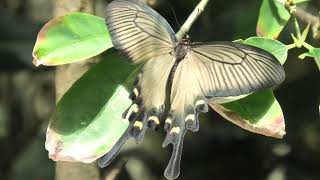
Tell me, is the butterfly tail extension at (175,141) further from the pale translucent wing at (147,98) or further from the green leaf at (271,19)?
the green leaf at (271,19)

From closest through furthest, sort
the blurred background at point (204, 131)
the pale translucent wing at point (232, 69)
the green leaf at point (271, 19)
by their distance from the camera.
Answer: the pale translucent wing at point (232, 69) < the green leaf at point (271, 19) < the blurred background at point (204, 131)

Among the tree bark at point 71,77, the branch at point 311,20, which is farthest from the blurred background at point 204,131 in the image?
the tree bark at point 71,77

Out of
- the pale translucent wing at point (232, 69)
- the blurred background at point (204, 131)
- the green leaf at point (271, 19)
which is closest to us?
the pale translucent wing at point (232, 69)

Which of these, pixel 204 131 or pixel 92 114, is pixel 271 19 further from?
pixel 204 131

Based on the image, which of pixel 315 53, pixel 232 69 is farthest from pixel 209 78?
pixel 315 53

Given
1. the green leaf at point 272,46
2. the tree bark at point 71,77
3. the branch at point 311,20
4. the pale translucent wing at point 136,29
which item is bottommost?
the tree bark at point 71,77

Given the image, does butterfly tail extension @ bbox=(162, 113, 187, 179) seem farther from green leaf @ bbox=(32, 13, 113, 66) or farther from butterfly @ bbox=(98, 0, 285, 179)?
green leaf @ bbox=(32, 13, 113, 66)

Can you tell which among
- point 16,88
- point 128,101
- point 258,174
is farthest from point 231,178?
point 128,101

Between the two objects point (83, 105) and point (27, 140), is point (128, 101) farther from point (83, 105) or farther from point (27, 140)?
point (27, 140)
